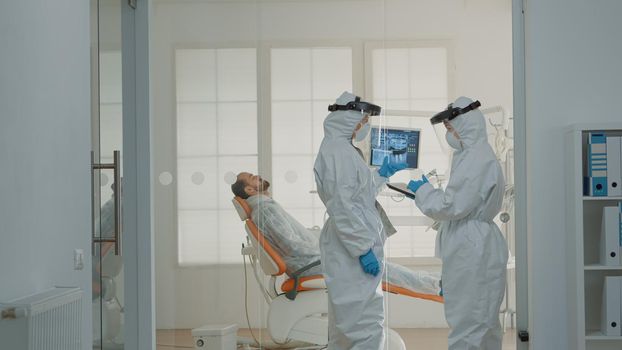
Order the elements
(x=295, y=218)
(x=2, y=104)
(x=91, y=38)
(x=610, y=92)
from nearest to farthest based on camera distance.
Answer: (x=2, y=104) → (x=91, y=38) → (x=610, y=92) → (x=295, y=218)

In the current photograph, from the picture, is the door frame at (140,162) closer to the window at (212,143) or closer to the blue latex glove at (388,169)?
the window at (212,143)

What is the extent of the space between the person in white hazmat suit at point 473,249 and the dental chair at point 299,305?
0.47m

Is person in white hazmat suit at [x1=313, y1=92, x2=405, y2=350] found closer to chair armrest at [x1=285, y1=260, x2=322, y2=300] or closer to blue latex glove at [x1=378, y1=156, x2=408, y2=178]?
blue latex glove at [x1=378, y1=156, x2=408, y2=178]

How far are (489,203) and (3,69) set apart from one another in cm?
228

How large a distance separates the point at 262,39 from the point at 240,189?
0.84 m

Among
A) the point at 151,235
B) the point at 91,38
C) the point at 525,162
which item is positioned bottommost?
the point at 151,235

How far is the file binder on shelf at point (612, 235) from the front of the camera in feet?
12.0

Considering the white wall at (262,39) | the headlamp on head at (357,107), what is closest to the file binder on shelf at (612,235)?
the white wall at (262,39)

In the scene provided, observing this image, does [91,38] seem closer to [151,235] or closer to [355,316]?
[151,235]

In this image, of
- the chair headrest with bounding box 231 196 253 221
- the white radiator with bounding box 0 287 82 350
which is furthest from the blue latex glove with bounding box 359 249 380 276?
the white radiator with bounding box 0 287 82 350

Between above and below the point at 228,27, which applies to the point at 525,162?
below

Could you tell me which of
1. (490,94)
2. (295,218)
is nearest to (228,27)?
(295,218)

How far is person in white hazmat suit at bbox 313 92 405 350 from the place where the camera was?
3.73 metres

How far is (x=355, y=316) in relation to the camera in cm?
373
